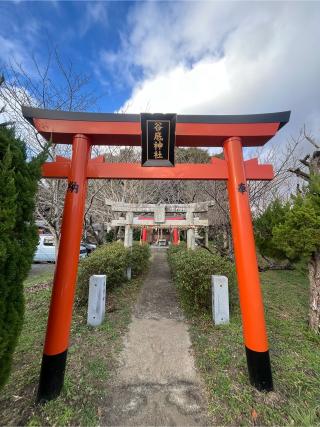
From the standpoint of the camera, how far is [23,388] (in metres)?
2.44

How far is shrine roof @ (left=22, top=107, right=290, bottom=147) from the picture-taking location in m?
2.82

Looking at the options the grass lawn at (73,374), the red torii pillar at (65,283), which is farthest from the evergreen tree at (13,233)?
the grass lawn at (73,374)

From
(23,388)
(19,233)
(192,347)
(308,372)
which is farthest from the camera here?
(192,347)

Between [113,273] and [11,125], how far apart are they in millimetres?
4618

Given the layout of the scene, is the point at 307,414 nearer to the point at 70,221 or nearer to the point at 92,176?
the point at 70,221

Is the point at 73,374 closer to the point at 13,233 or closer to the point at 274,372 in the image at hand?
the point at 13,233

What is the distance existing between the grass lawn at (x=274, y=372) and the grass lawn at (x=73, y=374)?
1.34 m

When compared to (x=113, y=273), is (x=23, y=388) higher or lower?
lower

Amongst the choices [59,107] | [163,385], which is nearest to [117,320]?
[163,385]

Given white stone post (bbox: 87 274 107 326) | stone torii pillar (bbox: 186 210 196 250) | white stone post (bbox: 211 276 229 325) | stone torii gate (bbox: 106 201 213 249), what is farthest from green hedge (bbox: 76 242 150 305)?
stone torii pillar (bbox: 186 210 196 250)

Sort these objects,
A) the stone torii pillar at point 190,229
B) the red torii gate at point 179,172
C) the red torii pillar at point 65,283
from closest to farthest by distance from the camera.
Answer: the red torii pillar at point 65,283
the red torii gate at point 179,172
the stone torii pillar at point 190,229

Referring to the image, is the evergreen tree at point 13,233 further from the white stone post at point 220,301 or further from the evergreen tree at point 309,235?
the evergreen tree at point 309,235

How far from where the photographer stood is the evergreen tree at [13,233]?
1743mm

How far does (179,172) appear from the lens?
2.94m
